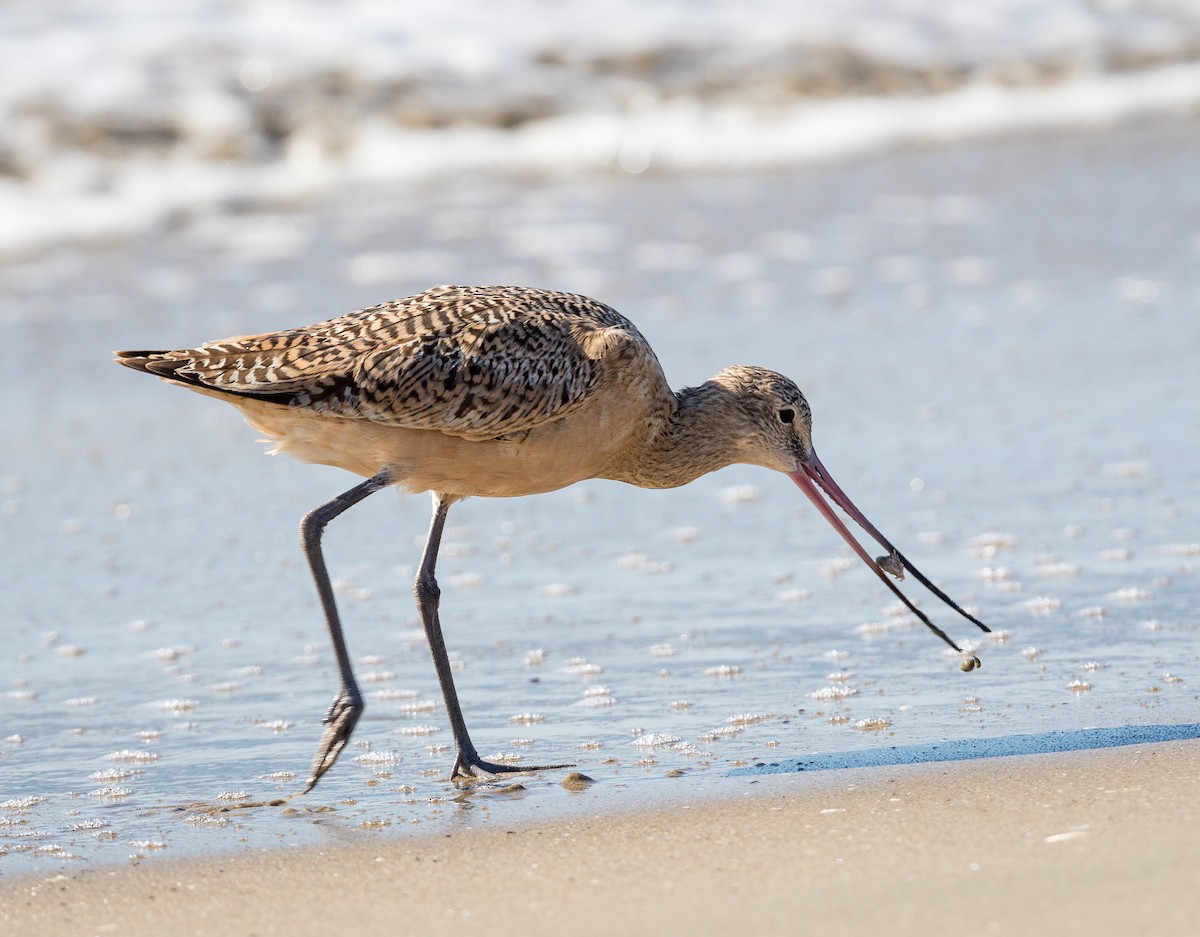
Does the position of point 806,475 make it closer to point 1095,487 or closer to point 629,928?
point 1095,487

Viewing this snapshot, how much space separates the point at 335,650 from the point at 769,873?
1472mm

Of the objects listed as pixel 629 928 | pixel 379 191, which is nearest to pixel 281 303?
pixel 379 191

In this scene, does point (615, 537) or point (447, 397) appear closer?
point (447, 397)

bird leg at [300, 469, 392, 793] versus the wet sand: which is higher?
bird leg at [300, 469, 392, 793]

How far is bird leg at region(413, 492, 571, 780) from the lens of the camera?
4508mm

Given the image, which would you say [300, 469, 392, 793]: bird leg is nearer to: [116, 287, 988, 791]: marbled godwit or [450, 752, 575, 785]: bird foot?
[116, 287, 988, 791]: marbled godwit

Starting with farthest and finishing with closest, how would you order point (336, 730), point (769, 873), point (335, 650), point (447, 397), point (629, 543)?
point (629, 543) < point (447, 397) < point (335, 650) < point (336, 730) < point (769, 873)

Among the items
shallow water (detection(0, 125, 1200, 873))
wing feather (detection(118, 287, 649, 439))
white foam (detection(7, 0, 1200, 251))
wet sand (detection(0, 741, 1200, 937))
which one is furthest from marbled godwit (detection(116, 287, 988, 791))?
white foam (detection(7, 0, 1200, 251))

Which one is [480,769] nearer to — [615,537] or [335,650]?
[335,650]

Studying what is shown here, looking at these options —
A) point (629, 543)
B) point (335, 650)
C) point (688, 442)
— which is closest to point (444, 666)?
point (335, 650)

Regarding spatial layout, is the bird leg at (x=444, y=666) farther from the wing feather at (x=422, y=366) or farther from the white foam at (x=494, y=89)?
the white foam at (x=494, y=89)

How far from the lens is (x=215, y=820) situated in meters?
4.17

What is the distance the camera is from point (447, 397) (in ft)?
16.0

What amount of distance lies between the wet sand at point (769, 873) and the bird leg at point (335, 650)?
17.8 inches
